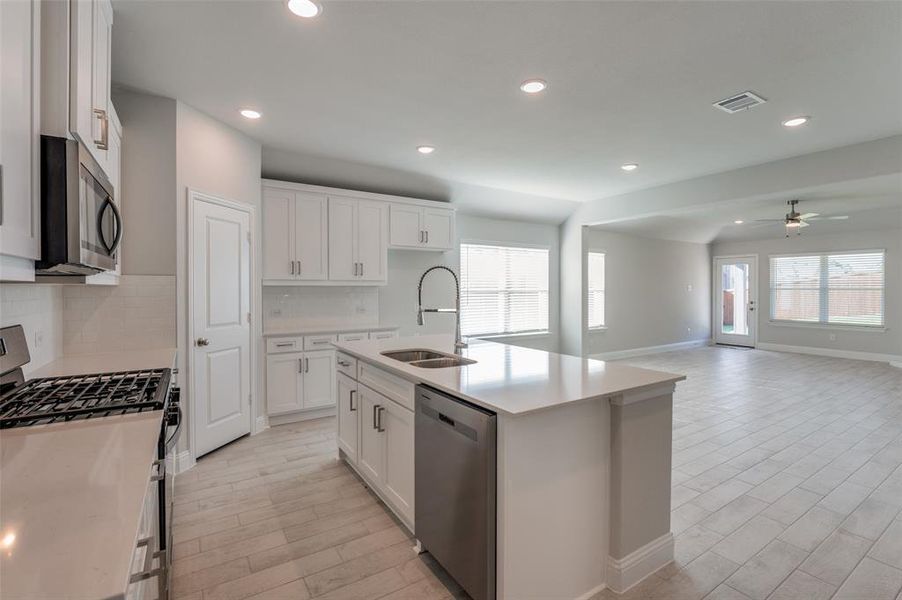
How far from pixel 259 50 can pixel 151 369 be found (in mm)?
1880

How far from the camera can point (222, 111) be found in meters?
3.28

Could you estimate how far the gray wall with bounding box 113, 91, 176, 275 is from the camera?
2.95 meters

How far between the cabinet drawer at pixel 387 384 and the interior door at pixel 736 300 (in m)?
9.96

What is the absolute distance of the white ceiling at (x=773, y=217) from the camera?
5.78 meters

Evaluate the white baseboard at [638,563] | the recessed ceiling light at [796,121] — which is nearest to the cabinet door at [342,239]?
the white baseboard at [638,563]

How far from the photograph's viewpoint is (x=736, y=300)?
10.0 meters

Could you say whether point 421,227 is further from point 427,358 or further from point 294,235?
point 427,358

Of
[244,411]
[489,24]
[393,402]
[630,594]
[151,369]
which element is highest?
[489,24]

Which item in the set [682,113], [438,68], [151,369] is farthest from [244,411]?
[682,113]

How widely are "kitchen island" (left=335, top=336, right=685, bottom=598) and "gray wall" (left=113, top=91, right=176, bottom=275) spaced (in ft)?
6.97

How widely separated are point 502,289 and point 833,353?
6931mm

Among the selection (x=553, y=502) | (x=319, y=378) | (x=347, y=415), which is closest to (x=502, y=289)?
(x=319, y=378)

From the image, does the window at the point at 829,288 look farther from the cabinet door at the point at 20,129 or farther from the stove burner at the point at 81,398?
the cabinet door at the point at 20,129

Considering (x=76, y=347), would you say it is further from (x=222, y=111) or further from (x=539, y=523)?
(x=539, y=523)
